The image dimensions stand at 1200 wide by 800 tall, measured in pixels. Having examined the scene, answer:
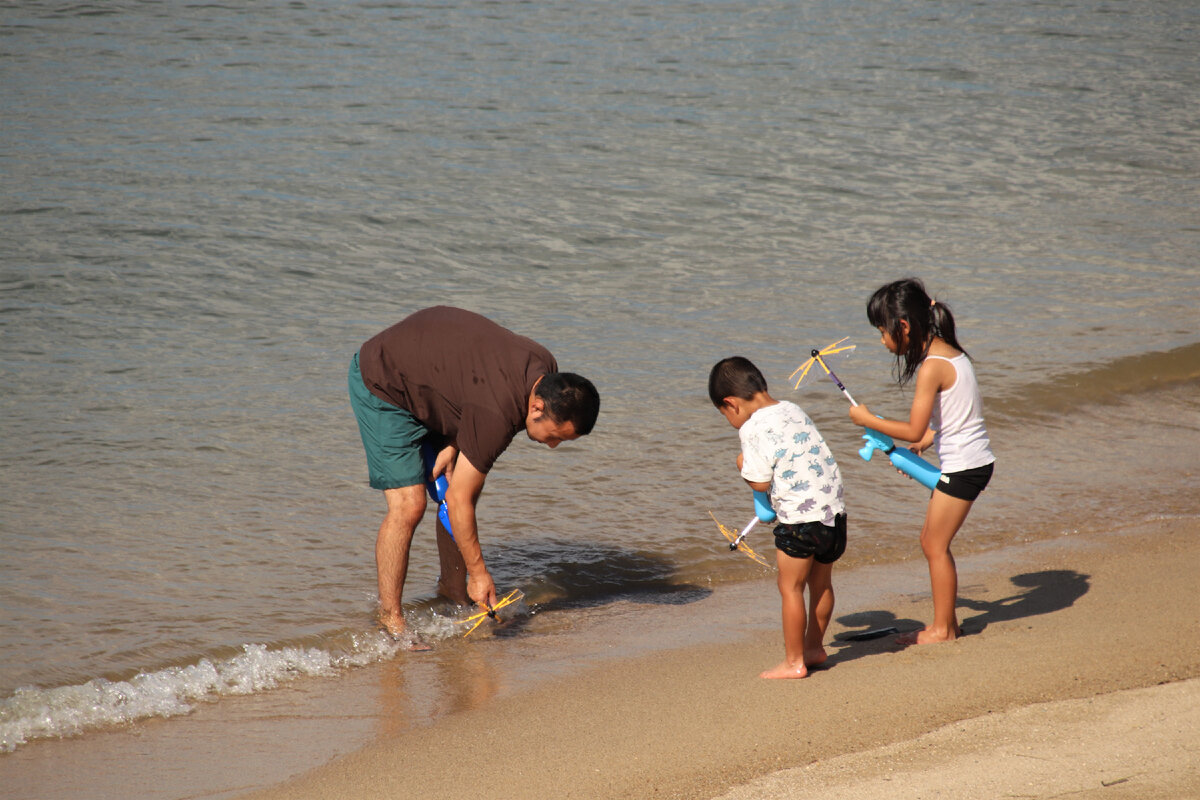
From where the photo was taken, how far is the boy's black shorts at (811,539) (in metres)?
3.87

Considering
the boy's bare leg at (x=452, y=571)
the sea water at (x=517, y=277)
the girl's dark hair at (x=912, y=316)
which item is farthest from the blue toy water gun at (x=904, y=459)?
the boy's bare leg at (x=452, y=571)

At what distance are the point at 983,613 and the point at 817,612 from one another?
3.25 feet

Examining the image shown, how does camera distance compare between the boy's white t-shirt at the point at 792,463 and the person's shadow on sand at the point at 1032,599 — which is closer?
the boy's white t-shirt at the point at 792,463

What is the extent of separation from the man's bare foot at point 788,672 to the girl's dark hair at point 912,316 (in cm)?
111

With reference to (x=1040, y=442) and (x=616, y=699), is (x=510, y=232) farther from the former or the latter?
(x=616, y=699)

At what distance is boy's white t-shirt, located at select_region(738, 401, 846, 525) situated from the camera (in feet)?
12.7

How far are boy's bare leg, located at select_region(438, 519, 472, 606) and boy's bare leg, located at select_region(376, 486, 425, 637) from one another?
1.42 feet

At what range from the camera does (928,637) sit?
166 inches

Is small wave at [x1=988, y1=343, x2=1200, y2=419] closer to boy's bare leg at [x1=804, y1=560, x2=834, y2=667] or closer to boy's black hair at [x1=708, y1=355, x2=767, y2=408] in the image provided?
boy's bare leg at [x1=804, y1=560, x2=834, y2=667]

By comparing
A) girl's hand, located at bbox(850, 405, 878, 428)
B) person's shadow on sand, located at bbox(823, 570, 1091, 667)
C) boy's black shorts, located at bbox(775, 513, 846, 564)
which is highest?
girl's hand, located at bbox(850, 405, 878, 428)

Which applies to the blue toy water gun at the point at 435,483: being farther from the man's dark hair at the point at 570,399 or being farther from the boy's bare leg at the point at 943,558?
the boy's bare leg at the point at 943,558

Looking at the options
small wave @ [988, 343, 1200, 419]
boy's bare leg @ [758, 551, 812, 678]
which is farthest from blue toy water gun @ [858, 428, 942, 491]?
small wave @ [988, 343, 1200, 419]

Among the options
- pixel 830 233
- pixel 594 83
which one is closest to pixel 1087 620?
pixel 830 233

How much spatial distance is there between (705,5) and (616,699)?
20707mm
